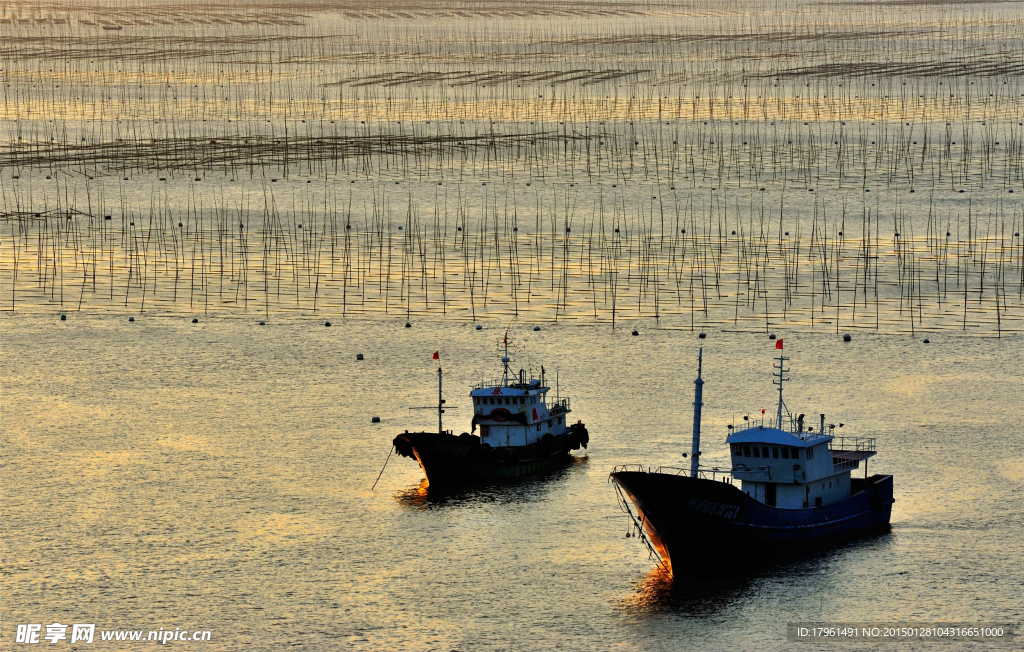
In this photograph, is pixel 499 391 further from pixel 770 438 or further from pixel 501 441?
pixel 770 438

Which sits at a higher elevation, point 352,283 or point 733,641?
point 352,283

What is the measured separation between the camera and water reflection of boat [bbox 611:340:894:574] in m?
87.7

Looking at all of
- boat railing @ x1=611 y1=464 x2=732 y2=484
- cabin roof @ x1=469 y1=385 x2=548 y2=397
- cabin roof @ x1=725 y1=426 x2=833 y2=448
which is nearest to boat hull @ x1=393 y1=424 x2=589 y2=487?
cabin roof @ x1=469 y1=385 x2=548 y2=397

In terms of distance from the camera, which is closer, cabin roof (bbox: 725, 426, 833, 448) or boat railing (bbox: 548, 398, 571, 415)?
cabin roof (bbox: 725, 426, 833, 448)

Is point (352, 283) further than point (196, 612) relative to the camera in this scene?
Yes

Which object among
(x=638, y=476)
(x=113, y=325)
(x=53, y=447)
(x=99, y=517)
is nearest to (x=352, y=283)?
(x=113, y=325)

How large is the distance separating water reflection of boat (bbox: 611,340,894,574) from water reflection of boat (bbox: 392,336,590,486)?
11887 millimetres

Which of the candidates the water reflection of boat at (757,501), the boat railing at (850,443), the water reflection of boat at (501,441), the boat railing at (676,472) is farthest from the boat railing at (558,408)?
the water reflection of boat at (757,501)

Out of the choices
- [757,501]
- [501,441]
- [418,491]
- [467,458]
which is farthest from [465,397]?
[757,501]

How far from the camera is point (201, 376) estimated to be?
130875mm

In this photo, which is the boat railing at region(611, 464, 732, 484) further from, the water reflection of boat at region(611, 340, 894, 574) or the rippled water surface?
the water reflection of boat at region(611, 340, 894, 574)

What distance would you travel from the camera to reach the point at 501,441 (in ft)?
349

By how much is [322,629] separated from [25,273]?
3715 inches

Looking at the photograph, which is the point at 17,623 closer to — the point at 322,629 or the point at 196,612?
the point at 196,612
